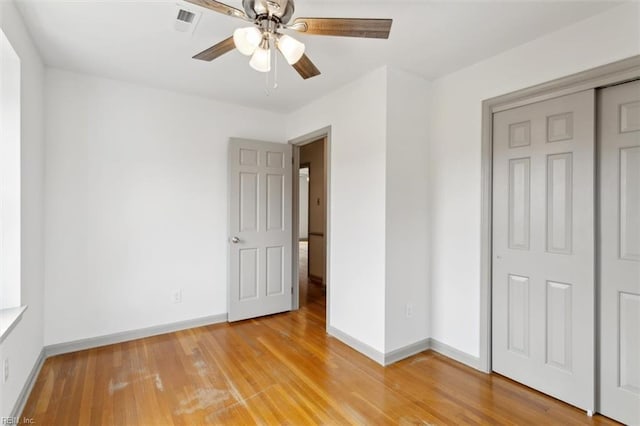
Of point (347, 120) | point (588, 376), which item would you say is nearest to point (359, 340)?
point (588, 376)

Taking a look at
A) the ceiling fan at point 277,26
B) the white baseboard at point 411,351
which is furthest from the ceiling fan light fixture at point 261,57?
the white baseboard at point 411,351

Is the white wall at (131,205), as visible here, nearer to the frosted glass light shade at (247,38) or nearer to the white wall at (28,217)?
the white wall at (28,217)

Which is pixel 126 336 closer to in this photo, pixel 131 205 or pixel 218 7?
pixel 131 205

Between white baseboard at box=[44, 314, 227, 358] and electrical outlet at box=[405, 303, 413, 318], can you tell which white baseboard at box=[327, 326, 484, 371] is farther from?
white baseboard at box=[44, 314, 227, 358]

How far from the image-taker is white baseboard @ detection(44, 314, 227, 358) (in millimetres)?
2793

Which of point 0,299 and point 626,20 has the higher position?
point 626,20

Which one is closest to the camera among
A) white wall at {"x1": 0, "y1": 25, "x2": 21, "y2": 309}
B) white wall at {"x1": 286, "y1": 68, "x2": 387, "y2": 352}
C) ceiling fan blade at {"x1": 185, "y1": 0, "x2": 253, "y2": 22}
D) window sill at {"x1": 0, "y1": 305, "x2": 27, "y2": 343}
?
ceiling fan blade at {"x1": 185, "y1": 0, "x2": 253, "y2": 22}

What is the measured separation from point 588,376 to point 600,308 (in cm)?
45

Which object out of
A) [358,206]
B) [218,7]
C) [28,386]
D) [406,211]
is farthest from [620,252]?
[28,386]

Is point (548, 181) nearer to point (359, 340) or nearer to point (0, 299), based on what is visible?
point (359, 340)

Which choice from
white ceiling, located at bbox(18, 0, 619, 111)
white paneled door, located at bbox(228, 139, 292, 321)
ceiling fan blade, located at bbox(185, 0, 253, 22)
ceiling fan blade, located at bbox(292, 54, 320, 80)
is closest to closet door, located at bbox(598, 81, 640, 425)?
white ceiling, located at bbox(18, 0, 619, 111)

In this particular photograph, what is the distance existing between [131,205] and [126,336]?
1.28m

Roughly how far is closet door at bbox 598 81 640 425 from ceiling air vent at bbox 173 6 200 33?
267 centimetres

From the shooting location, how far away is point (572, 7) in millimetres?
1886
